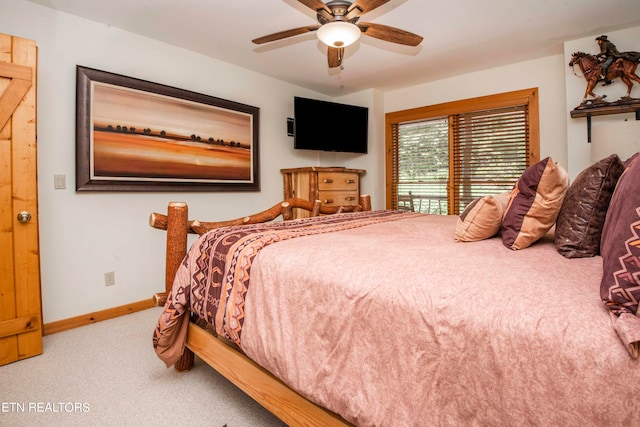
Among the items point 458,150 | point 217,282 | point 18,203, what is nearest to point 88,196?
point 18,203

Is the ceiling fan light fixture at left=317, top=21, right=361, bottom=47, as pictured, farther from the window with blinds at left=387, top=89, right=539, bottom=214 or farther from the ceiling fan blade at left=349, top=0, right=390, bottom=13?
the window with blinds at left=387, top=89, right=539, bottom=214

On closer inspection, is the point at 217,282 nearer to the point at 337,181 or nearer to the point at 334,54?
the point at 334,54

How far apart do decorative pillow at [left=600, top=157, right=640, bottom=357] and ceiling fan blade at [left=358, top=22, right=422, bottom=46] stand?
1.86 meters

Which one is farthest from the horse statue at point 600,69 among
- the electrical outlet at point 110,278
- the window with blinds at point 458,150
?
the electrical outlet at point 110,278

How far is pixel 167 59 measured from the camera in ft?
10.3

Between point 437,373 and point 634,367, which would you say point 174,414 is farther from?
point 634,367

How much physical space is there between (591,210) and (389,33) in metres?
1.76

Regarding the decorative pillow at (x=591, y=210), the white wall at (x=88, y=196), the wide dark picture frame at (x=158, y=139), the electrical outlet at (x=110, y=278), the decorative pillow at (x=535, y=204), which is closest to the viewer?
the decorative pillow at (x=591, y=210)

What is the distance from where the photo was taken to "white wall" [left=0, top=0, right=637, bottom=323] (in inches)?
98.0

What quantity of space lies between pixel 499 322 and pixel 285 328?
26.8 inches

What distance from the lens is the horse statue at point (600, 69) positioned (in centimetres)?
280

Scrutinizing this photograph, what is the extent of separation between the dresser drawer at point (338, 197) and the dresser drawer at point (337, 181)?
0.17ft

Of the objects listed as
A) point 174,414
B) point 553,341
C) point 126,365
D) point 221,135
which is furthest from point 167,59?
point 553,341

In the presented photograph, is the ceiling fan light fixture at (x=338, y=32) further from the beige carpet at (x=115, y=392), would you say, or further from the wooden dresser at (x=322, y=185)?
the beige carpet at (x=115, y=392)
